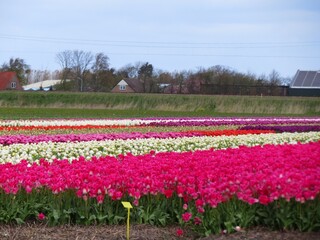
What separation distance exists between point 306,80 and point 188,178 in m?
55.8

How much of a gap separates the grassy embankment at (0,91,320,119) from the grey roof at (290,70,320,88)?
17299mm

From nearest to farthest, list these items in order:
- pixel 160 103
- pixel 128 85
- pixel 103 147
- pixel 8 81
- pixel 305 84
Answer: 1. pixel 103 147
2. pixel 160 103
3. pixel 305 84
4. pixel 8 81
5. pixel 128 85

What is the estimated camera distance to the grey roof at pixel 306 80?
58688mm

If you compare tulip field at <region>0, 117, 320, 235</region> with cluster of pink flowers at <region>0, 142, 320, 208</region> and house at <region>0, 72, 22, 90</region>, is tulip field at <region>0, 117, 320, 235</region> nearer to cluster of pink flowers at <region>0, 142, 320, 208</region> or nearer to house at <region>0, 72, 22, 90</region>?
cluster of pink flowers at <region>0, 142, 320, 208</region>

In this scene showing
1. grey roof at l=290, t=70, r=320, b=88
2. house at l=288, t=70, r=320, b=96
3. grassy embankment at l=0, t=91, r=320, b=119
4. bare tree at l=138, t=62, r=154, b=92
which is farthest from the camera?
bare tree at l=138, t=62, r=154, b=92

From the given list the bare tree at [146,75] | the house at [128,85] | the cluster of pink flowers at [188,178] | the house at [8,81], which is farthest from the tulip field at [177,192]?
the house at [8,81]

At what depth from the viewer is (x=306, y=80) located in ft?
196

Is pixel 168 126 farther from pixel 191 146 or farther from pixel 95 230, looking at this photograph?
pixel 95 230

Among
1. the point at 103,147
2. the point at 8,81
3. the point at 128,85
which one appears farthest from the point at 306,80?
the point at 103,147

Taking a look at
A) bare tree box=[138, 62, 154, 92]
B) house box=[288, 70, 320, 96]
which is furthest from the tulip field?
bare tree box=[138, 62, 154, 92]

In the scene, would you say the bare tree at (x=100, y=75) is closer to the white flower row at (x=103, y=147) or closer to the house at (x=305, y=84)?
the house at (x=305, y=84)

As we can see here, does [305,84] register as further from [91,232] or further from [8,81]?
[91,232]

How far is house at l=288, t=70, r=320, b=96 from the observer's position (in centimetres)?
5735

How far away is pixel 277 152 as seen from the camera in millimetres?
8070
